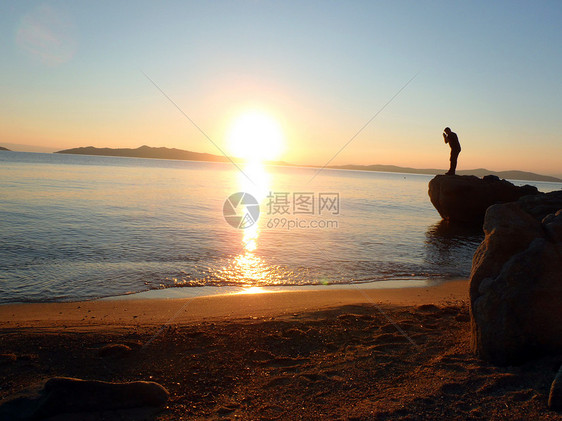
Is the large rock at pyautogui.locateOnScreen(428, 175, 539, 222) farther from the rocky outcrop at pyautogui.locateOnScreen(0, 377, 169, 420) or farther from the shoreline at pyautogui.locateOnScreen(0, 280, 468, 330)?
the rocky outcrop at pyautogui.locateOnScreen(0, 377, 169, 420)

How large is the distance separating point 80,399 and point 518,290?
206 inches

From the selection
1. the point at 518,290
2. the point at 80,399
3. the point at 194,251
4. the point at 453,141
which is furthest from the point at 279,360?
the point at 453,141

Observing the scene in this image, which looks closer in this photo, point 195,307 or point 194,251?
point 195,307

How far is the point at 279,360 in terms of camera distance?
18.1 ft

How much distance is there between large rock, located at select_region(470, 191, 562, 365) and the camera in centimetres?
456

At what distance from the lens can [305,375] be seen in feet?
16.3

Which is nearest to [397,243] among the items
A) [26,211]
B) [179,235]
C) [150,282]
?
[179,235]

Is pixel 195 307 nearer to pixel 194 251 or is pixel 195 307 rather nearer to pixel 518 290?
pixel 518 290

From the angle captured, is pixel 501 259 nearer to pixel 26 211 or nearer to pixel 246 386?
Result: pixel 246 386

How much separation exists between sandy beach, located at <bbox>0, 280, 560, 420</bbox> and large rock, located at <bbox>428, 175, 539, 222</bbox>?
61.6 ft

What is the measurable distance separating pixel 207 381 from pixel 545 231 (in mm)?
4987

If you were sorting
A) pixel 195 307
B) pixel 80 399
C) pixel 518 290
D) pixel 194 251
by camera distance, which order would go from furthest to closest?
pixel 194 251 → pixel 195 307 → pixel 518 290 → pixel 80 399

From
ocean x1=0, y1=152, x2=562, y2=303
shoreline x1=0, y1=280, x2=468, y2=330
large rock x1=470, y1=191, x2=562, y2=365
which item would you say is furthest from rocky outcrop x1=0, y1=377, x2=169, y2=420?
ocean x1=0, y1=152, x2=562, y2=303

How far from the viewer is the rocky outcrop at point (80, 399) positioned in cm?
385
